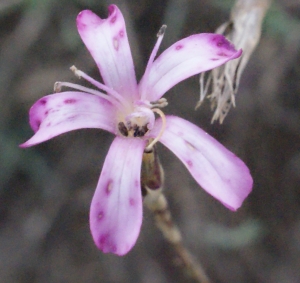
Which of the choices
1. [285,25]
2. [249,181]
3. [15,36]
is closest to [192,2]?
[285,25]

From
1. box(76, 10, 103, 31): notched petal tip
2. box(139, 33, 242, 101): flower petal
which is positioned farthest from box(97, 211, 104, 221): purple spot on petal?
box(76, 10, 103, 31): notched petal tip

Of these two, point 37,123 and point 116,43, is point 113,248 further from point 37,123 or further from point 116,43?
point 116,43

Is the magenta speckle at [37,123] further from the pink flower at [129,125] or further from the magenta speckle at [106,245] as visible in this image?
the magenta speckle at [106,245]

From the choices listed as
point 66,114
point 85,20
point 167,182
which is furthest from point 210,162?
point 167,182

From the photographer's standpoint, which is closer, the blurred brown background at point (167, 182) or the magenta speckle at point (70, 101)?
the magenta speckle at point (70, 101)

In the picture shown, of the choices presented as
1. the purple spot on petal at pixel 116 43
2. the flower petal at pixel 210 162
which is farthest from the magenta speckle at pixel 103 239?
the purple spot on petal at pixel 116 43
